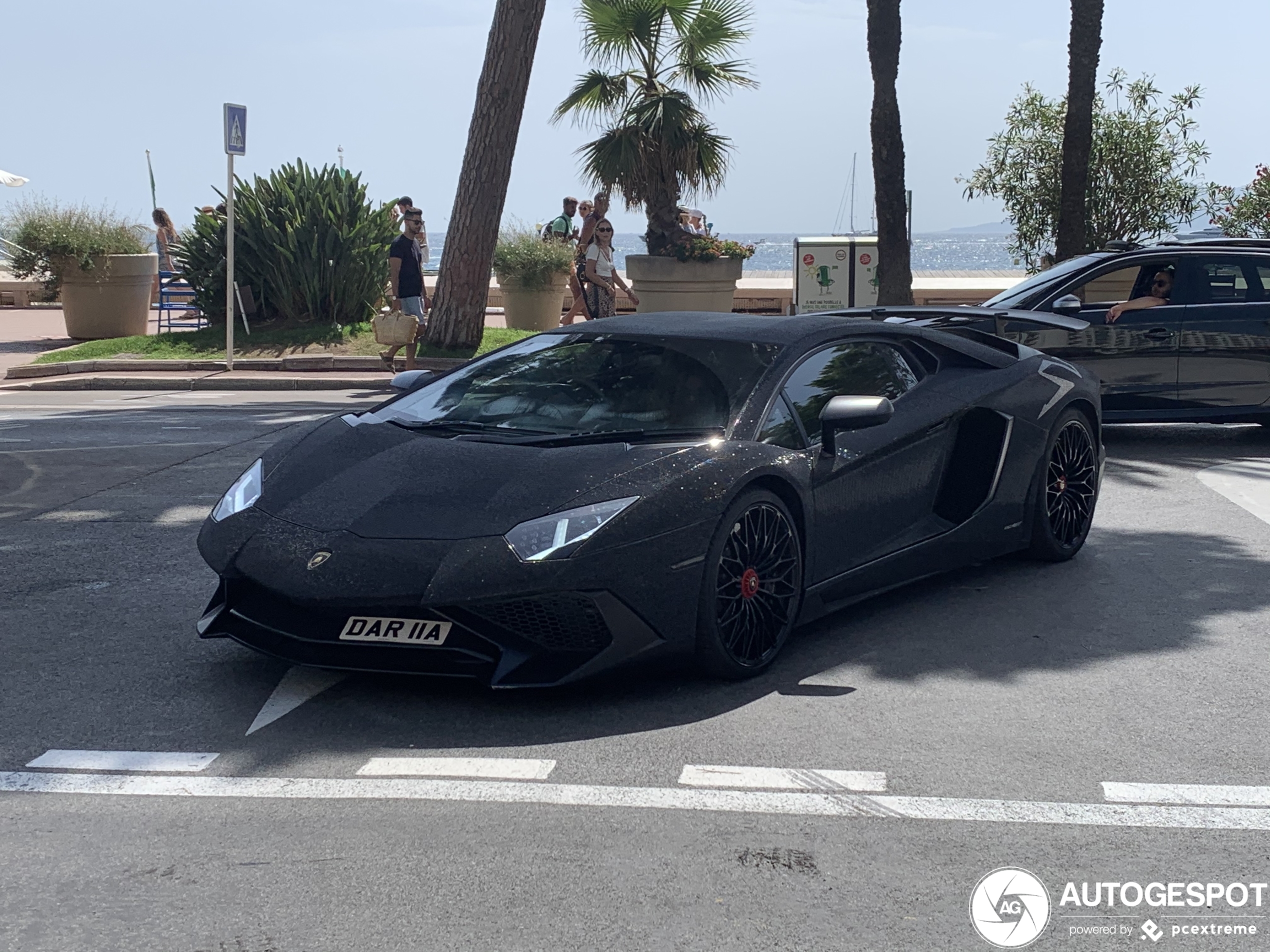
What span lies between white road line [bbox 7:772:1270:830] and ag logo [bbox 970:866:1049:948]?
1.28ft

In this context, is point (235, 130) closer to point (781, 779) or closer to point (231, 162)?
point (231, 162)

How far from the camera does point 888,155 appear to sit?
63.0 ft

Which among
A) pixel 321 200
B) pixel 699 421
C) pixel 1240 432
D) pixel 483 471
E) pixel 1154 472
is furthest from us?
pixel 321 200

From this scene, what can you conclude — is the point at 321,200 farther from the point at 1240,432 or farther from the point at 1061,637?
the point at 1061,637

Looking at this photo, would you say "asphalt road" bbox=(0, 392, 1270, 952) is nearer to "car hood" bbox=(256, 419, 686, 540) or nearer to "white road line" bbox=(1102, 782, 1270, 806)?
"white road line" bbox=(1102, 782, 1270, 806)

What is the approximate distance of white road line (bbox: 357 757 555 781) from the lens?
4348 mm

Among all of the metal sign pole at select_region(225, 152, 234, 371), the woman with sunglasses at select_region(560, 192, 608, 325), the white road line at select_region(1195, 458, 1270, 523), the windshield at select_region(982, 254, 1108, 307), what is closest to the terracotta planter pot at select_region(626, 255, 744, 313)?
the woman with sunglasses at select_region(560, 192, 608, 325)

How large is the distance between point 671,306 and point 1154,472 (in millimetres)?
11480

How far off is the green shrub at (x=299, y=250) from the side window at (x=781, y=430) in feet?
49.4

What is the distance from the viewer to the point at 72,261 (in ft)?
68.9

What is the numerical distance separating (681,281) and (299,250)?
5.02m

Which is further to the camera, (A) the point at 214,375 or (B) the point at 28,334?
(B) the point at 28,334

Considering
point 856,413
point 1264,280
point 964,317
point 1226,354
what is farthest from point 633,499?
point 1264,280

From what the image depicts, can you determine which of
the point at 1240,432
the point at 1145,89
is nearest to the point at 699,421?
the point at 1240,432
